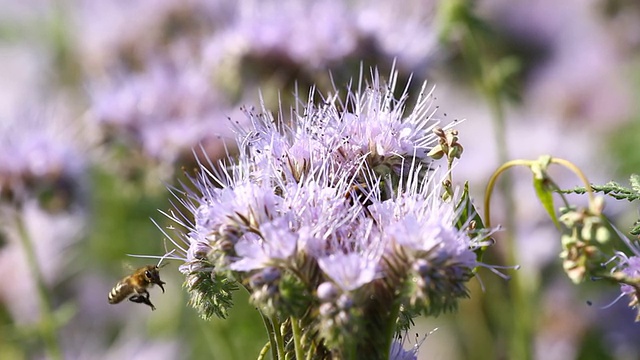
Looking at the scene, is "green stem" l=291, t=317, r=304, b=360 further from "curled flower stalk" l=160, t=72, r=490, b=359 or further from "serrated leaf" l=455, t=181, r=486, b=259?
"serrated leaf" l=455, t=181, r=486, b=259

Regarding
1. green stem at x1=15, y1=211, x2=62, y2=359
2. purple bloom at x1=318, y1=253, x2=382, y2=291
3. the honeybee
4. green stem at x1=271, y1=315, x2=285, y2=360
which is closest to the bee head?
the honeybee

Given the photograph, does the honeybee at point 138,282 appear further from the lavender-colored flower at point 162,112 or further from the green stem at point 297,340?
the lavender-colored flower at point 162,112

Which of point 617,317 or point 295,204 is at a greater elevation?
point 295,204

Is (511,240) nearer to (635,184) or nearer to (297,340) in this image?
(635,184)

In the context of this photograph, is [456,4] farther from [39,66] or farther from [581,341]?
[39,66]

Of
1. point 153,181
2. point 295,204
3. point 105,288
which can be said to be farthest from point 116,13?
point 295,204

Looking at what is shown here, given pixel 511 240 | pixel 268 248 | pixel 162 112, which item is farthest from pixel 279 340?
pixel 162 112

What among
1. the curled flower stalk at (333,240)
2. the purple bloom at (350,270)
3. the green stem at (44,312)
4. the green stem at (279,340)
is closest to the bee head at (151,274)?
the curled flower stalk at (333,240)
